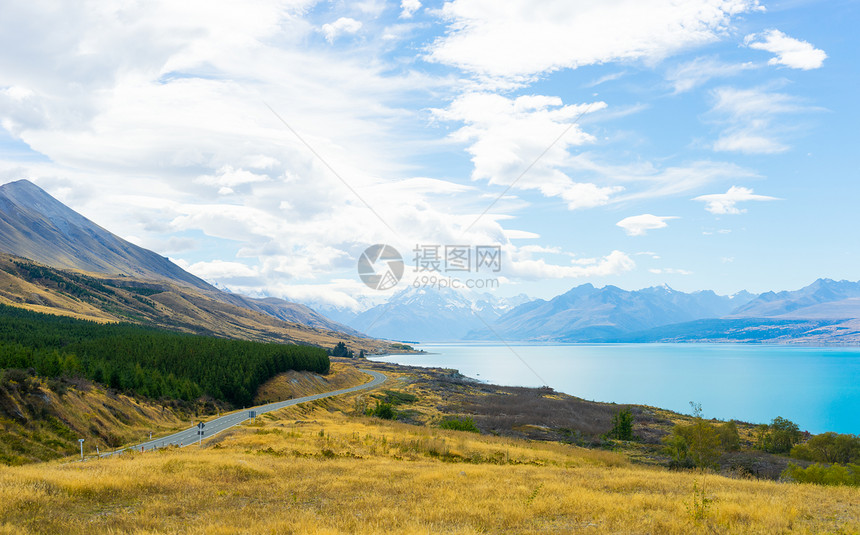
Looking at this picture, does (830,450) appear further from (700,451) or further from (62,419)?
(62,419)

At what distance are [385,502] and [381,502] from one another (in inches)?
5.5

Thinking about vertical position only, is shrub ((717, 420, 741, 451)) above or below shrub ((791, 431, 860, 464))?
below

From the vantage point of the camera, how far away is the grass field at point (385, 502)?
41.4ft

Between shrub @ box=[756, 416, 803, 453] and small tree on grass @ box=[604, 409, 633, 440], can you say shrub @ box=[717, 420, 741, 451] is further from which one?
small tree on grass @ box=[604, 409, 633, 440]

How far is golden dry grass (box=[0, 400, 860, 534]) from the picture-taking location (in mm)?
12594

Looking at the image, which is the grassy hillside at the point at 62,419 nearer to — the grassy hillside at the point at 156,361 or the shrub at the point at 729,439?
the grassy hillside at the point at 156,361

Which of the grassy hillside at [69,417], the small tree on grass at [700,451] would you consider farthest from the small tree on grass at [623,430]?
the grassy hillside at [69,417]

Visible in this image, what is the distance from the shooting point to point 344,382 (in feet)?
389

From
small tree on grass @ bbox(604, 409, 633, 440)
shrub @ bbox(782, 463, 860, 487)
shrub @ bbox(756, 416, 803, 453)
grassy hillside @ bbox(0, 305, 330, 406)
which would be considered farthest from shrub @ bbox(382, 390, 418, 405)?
shrub @ bbox(782, 463, 860, 487)

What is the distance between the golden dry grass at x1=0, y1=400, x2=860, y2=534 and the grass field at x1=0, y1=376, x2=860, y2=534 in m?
0.06

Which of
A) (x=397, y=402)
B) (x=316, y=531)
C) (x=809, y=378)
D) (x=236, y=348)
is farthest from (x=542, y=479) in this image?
(x=809, y=378)

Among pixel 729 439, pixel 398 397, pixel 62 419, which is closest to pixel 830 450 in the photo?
pixel 729 439

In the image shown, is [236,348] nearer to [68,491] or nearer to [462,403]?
[462,403]

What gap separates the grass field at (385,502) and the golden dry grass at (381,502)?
0.06m
